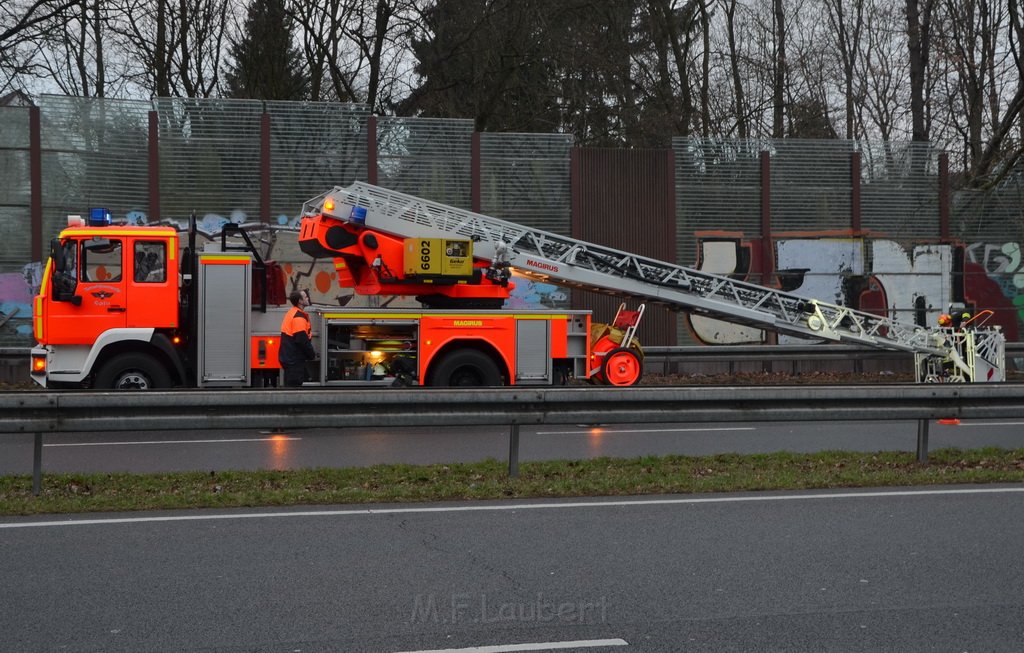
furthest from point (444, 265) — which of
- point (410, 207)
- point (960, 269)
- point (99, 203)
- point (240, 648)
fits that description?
point (960, 269)

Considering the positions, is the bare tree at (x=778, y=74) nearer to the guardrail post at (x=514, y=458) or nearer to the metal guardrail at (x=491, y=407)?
the metal guardrail at (x=491, y=407)

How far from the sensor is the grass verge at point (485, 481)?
8242 mm

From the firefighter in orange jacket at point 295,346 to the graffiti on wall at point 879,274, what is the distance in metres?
12.1

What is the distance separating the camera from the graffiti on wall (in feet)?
80.4

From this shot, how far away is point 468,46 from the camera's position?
98.2ft

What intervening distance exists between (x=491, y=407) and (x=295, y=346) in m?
5.21

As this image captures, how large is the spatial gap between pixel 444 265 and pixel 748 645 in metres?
11.3

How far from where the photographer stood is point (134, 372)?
566 inches

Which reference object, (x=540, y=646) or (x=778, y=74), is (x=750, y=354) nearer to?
(x=778, y=74)

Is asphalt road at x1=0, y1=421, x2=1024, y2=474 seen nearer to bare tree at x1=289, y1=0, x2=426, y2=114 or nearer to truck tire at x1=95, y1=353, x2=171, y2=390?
truck tire at x1=95, y1=353, x2=171, y2=390

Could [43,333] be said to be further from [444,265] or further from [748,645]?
[748,645]

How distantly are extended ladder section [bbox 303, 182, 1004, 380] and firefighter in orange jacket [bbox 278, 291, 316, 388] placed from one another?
2.27 m

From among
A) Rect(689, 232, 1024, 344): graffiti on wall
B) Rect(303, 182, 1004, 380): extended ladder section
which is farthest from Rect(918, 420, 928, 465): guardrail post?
Rect(689, 232, 1024, 344): graffiti on wall

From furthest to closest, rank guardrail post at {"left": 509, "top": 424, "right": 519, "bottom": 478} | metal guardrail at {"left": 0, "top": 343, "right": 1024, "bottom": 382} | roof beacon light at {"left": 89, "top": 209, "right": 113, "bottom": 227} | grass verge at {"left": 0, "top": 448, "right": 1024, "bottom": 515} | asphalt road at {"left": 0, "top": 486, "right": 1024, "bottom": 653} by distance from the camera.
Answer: metal guardrail at {"left": 0, "top": 343, "right": 1024, "bottom": 382} < roof beacon light at {"left": 89, "top": 209, "right": 113, "bottom": 227} < guardrail post at {"left": 509, "top": 424, "right": 519, "bottom": 478} < grass verge at {"left": 0, "top": 448, "right": 1024, "bottom": 515} < asphalt road at {"left": 0, "top": 486, "right": 1024, "bottom": 653}
